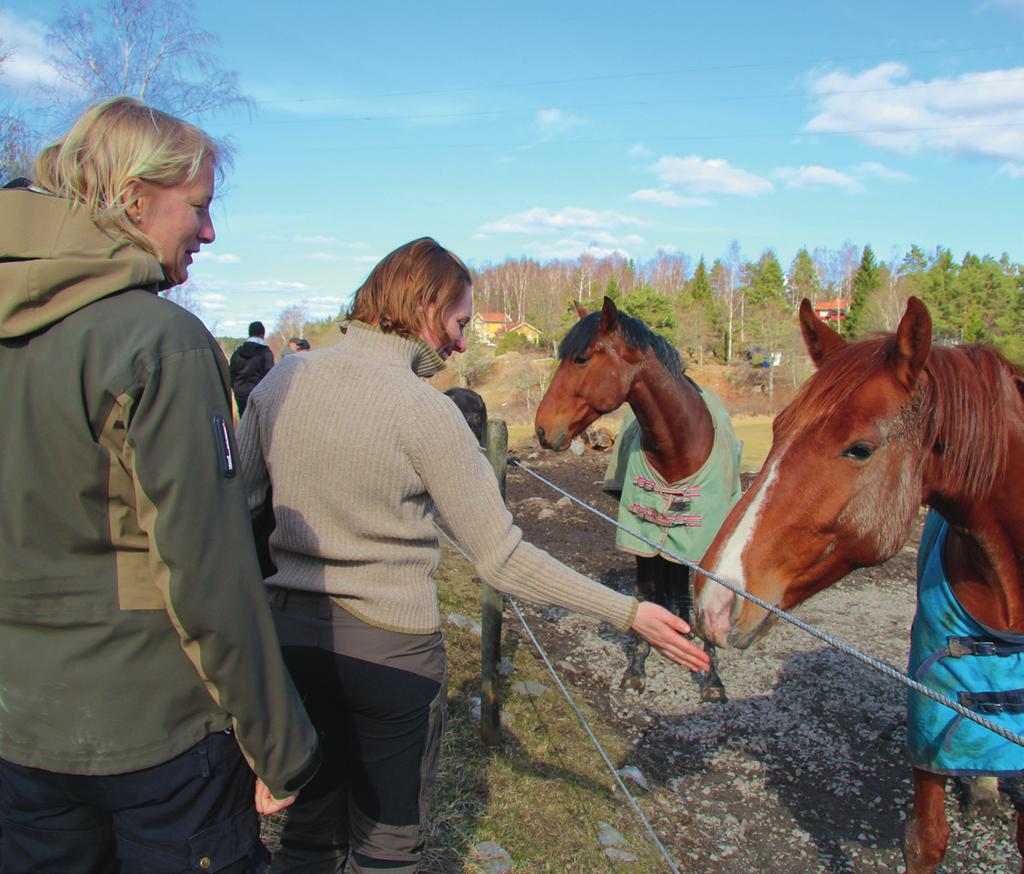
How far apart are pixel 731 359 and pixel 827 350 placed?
46.5 m

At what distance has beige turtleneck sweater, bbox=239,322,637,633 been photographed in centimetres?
165

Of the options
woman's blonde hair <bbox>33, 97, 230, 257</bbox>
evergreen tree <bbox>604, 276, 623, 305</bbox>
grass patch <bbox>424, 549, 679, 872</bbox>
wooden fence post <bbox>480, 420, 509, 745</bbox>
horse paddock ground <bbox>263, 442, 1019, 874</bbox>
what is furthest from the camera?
evergreen tree <bbox>604, 276, 623, 305</bbox>

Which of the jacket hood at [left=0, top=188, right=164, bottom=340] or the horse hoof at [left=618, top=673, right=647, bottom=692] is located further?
the horse hoof at [left=618, top=673, right=647, bottom=692]

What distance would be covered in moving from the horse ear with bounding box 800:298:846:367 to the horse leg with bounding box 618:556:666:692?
2.67 m

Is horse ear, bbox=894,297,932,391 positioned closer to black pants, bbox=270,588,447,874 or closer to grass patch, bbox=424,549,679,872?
black pants, bbox=270,588,447,874

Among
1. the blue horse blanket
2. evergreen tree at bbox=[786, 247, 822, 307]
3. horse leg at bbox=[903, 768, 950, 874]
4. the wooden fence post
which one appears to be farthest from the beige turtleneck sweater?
evergreen tree at bbox=[786, 247, 822, 307]

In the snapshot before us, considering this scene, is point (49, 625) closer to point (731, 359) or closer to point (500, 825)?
point (500, 825)

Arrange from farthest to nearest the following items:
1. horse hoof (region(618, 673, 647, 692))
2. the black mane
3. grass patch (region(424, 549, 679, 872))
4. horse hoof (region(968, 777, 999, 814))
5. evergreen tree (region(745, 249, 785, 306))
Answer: evergreen tree (region(745, 249, 785, 306))
horse hoof (region(618, 673, 647, 692))
the black mane
horse hoof (region(968, 777, 999, 814))
grass patch (region(424, 549, 679, 872))

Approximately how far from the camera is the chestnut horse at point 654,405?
434 centimetres

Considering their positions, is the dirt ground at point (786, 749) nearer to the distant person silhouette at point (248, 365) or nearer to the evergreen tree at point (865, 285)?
the distant person silhouette at point (248, 365)

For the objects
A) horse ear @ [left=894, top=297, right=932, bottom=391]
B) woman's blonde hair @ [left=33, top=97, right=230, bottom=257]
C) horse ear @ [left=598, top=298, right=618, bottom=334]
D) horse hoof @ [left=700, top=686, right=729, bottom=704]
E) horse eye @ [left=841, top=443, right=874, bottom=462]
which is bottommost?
horse hoof @ [left=700, top=686, right=729, bottom=704]

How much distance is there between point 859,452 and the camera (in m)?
1.78

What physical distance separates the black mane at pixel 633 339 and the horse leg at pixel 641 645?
4.29 ft

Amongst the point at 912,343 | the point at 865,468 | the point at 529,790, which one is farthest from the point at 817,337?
the point at 529,790
